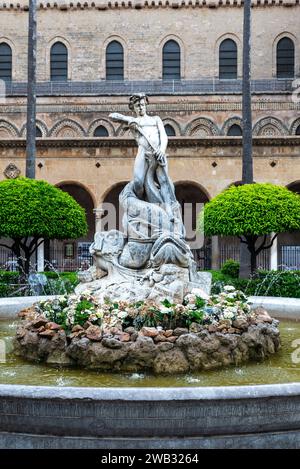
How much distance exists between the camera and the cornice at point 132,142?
81.8 feet

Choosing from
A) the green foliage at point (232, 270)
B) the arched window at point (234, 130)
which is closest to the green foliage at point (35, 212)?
the green foliage at point (232, 270)

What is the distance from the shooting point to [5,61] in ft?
126

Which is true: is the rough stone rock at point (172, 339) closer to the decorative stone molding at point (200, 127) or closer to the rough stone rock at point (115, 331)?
the rough stone rock at point (115, 331)

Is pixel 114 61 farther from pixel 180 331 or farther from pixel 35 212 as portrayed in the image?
pixel 180 331

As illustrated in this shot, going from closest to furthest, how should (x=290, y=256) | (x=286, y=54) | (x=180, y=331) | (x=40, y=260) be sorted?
(x=180, y=331) → (x=40, y=260) → (x=290, y=256) → (x=286, y=54)

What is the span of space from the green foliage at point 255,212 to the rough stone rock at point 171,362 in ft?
37.3

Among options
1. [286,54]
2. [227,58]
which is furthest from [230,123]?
[286,54]

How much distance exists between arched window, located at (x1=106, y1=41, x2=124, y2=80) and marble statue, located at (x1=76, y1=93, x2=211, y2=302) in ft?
97.7

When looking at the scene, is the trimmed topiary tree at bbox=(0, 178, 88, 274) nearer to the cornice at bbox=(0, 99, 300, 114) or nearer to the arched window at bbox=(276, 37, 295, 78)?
the cornice at bbox=(0, 99, 300, 114)

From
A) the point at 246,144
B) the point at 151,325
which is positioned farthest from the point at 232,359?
the point at 246,144

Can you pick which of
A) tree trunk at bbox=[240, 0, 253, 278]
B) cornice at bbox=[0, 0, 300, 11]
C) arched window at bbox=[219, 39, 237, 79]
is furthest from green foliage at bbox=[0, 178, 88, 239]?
cornice at bbox=[0, 0, 300, 11]

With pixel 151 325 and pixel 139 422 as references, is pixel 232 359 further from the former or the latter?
pixel 139 422

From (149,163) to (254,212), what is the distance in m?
8.69

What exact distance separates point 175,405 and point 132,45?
3559cm
